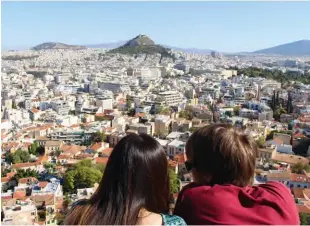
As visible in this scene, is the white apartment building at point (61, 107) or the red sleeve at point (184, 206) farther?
the white apartment building at point (61, 107)

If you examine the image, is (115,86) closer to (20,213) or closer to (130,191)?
(20,213)

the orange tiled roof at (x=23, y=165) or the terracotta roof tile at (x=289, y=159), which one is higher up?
the terracotta roof tile at (x=289, y=159)

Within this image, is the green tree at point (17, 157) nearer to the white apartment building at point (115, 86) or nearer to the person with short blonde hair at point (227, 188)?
the person with short blonde hair at point (227, 188)

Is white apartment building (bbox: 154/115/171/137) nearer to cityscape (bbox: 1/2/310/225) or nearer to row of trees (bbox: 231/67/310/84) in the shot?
cityscape (bbox: 1/2/310/225)

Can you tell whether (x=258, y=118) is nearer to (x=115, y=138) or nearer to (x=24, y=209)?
(x=115, y=138)

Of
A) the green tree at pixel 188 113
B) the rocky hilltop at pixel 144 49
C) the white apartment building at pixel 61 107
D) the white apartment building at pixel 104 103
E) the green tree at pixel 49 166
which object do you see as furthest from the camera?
the rocky hilltop at pixel 144 49

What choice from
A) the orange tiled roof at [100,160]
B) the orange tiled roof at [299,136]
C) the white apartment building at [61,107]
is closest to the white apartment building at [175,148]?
the orange tiled roof at [100,160]

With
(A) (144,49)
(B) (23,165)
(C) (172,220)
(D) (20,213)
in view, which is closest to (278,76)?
(B) (23,165)
